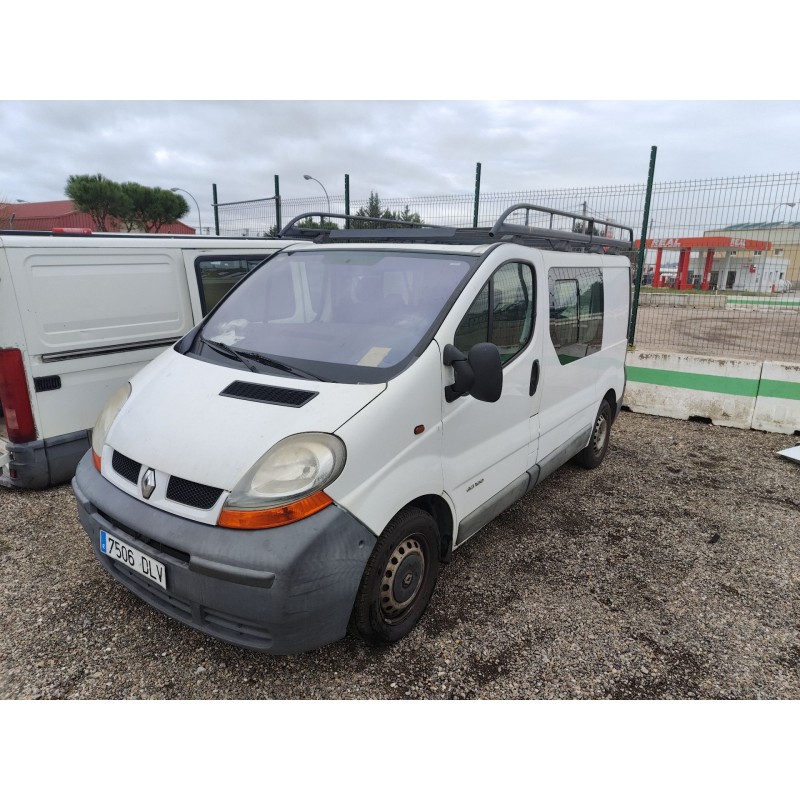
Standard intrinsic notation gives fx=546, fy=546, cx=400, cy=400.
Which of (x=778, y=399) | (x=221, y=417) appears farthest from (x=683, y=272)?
(x=221, y=417)

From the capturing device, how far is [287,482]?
2.12m

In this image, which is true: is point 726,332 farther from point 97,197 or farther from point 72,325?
point 97,197

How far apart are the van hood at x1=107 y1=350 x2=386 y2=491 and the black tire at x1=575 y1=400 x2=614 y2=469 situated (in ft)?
9.82

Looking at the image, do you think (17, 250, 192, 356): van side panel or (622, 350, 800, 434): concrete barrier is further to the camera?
(622, 350, 800, 434): concrete barrier

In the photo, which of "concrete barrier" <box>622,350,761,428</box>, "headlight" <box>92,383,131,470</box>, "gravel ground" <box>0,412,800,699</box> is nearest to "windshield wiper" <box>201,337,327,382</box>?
"headlight" <box>92,383,131,470</box>

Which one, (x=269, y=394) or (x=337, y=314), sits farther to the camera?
(x=337, y=314)

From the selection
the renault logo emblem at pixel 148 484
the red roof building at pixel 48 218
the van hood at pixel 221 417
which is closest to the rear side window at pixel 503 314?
the van hood at pixel 221 417

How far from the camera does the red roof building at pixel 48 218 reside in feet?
62.0

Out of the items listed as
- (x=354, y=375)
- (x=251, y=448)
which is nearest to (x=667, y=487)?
(x=354, y=375)

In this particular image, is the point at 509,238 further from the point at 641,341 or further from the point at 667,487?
the point at 641,341

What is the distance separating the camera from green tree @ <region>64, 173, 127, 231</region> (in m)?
29.4

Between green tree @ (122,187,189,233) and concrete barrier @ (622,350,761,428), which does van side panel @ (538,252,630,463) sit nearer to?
concrete barrier @ (622,350,761,428)

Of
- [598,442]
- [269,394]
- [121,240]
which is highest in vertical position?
[121,240]

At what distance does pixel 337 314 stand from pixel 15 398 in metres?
2.53
